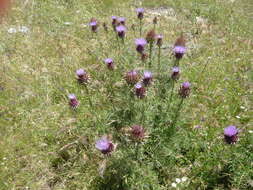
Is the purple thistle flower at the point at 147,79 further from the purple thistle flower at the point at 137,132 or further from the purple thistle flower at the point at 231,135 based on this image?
the purple thistle flower at the point at 231,135

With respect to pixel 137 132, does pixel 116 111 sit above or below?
below

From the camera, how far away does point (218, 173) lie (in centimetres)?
291

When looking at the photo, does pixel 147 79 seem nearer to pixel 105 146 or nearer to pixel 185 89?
pixel 185 89

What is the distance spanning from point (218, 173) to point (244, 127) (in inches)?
25.5

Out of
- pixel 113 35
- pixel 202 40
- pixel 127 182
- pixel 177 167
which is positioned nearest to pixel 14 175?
pixel 127 182

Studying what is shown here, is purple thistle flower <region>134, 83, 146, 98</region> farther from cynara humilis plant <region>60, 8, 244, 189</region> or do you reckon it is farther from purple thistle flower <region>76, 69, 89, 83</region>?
purple thistle flower <region>76, 69, 89, 83</region>

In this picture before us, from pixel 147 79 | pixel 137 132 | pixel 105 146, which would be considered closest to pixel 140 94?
pixel 147 79

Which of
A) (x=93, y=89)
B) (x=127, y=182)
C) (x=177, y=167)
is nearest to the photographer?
(x=127, y=182)

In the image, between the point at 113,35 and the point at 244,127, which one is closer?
the point at 244,127

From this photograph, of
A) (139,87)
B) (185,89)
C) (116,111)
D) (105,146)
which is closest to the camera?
(105,146)

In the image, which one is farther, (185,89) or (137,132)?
(185,89)

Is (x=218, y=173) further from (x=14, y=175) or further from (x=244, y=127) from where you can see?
(x=14, y=175)

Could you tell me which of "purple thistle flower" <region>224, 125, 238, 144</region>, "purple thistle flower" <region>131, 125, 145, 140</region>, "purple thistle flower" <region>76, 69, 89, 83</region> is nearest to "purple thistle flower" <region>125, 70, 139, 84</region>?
"purple thistle flower" <region>76, 69, 89, 83</region>

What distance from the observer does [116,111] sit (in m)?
3.37
